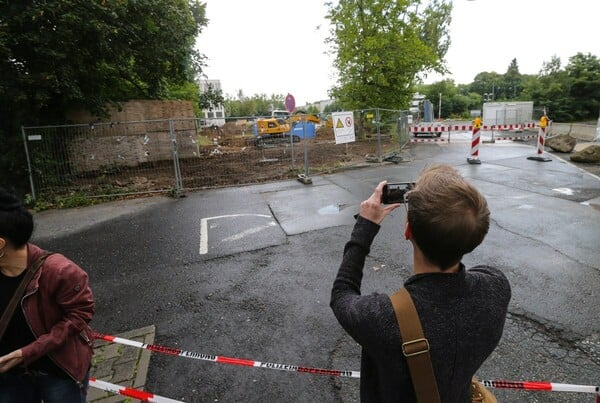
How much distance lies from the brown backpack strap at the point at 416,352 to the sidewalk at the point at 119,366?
8.31 feet

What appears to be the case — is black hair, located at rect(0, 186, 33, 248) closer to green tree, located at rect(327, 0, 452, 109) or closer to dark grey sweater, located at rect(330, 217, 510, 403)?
dark grey sweater, located at rect(330, 217, 510, 403)

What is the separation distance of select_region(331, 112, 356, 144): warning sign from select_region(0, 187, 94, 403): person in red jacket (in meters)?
10.5

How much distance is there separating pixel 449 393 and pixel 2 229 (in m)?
2.20

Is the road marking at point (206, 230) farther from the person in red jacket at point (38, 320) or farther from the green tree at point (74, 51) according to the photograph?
the green tree at point (74, 51)

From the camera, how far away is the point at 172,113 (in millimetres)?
14742

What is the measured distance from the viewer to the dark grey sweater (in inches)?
43.7

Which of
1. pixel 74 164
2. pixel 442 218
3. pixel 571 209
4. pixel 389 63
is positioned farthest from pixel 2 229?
pixel 389 63

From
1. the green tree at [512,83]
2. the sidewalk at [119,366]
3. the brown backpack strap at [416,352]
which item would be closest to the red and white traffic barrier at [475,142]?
the sidewalk at [119,366]

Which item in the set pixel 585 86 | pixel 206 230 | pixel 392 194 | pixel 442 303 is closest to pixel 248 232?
pixel 206 230

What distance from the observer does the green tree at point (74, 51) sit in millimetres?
8812

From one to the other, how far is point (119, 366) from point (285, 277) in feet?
7.28

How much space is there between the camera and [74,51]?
9680 mm

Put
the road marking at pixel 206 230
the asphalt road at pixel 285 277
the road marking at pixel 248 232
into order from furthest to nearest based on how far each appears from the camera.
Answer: the road marking at pixel 248 232
the road marking at pixel 206 230
the asphalt road at pixel 285 277

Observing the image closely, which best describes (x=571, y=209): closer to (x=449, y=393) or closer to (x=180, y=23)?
(x=449, y=393)
